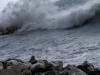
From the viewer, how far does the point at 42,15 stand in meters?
21.7

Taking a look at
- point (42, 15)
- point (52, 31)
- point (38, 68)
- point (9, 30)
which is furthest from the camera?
point (9, 30)

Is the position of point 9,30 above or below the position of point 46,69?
below

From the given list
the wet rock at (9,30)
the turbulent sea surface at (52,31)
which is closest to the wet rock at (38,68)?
the turbulent sea surface at (52,31)

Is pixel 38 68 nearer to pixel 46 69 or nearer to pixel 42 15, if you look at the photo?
pixel 46 69

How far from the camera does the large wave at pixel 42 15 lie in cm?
1834

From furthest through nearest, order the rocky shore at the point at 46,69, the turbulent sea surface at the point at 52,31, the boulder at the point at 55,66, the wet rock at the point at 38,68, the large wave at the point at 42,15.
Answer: the large wave at the point at 42,15, the turbulent sea surface at the point at 52,31, the wet rock at the point at 38,68, the boulder at the point at 55,66, the rocky shore at the point at 46,69

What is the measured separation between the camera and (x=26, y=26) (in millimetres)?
21953

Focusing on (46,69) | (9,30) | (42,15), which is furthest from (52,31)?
(46,69)

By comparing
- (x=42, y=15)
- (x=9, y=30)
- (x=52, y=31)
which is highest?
(x=42, y=15)

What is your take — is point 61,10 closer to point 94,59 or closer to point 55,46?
point 55,46

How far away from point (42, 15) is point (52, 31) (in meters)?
4.19

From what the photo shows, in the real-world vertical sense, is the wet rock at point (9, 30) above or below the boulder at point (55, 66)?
below

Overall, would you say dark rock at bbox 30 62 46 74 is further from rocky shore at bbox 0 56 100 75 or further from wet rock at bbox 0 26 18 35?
wet rock at bbox 0 26 18 35

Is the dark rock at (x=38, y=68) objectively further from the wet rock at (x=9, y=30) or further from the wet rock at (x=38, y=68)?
the wet rock at (x=9, y=30)
